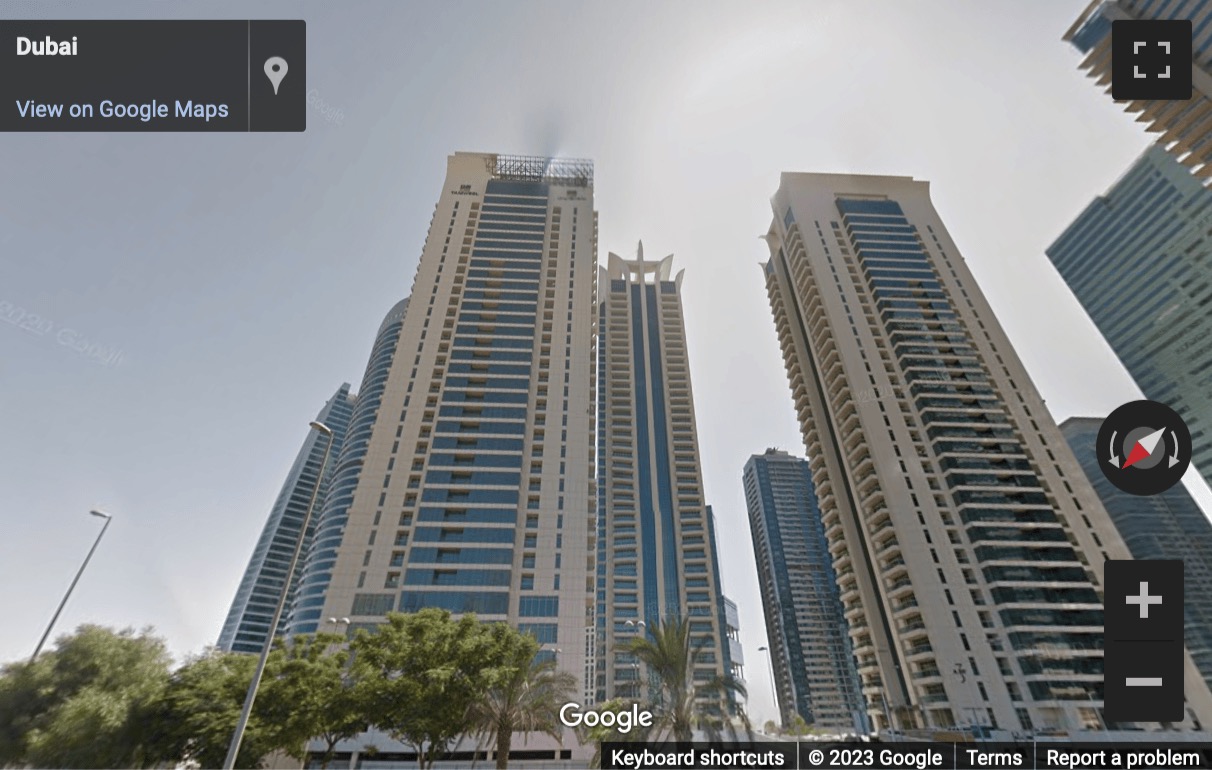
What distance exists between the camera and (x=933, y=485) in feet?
204

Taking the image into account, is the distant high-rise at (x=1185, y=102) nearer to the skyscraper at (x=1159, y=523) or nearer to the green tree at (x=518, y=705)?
the green tree at (x=518, y=705)

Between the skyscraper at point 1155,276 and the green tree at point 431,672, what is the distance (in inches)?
3219

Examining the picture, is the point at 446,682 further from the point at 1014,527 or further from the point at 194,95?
the point at 1014,527

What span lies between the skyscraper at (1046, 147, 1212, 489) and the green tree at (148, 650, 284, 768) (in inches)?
3565

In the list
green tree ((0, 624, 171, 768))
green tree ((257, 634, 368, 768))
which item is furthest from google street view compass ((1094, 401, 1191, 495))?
green tree ((0, 624, 171, 768))

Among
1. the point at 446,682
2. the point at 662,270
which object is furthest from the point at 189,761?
the point at 662,270

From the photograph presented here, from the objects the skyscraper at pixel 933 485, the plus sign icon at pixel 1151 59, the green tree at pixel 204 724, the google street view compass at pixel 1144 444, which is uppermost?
the skyscraper at pixel 933 485

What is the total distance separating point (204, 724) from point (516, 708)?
1172 cm

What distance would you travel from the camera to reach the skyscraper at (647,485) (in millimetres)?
84812

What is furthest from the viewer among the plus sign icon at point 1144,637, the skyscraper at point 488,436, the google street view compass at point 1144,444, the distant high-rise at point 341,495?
the distant high-rise at point 341,495

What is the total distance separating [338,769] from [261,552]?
4925 inches

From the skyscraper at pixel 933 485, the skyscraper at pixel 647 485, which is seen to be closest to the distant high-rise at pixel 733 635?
the skyscraper at pixel 647 485

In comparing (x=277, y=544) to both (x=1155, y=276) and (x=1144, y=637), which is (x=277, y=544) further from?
(x=1155, y=276)

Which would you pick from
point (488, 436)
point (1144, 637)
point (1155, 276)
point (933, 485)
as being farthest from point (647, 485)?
point (1144, 637)
